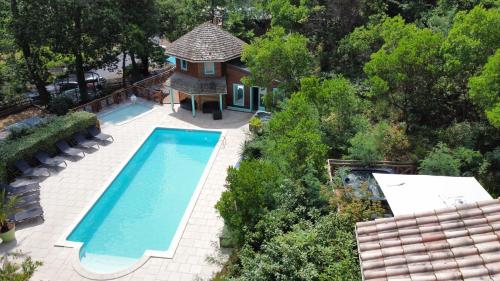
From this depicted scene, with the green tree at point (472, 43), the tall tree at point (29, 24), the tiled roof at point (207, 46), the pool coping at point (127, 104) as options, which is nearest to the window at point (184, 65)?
the tiled roof at point (207, 46)

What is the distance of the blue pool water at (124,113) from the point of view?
1107 inches

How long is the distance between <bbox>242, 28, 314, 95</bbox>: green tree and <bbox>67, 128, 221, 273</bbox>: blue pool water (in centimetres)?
573

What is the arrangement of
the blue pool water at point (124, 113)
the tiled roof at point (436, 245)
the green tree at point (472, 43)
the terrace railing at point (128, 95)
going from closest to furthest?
1. the tiled roof at point (436, 245)
2. the green tree at point (472, 43)
3. the blue pool water at point (124, 113)
4. the terrace railing at point (128, 95)

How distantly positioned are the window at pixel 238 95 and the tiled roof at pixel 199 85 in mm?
1332

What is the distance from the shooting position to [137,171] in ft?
75.8

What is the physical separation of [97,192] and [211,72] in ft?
41.5

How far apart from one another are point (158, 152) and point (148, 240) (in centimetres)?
862

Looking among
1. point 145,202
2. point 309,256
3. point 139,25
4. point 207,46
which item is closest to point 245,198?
point 309,256

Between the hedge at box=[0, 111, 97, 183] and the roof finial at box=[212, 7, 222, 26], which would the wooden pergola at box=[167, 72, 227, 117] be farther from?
the roof finial at box=[212, 7, 222, 26]

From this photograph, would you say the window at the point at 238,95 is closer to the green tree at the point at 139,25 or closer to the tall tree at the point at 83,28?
the green tree at the point at 139,25

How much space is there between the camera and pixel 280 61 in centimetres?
2223

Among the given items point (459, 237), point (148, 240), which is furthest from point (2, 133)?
point (459, 237)

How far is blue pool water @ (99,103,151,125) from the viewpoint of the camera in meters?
28.1

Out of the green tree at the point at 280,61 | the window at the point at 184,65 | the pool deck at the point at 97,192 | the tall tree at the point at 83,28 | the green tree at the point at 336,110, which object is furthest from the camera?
the window at the point at 184,65
